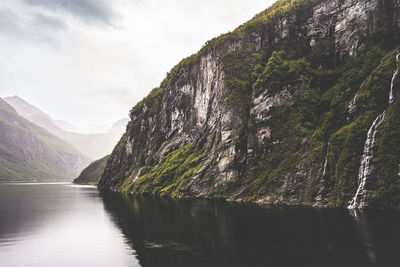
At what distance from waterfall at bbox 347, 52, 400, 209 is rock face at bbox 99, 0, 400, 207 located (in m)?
1.26

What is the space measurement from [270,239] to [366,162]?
27792 millimetres

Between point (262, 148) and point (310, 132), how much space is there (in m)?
12.8

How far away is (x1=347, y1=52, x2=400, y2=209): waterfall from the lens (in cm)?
4567

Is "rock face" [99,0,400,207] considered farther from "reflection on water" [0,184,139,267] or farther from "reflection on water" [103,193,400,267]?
"reflection on water" [0,184,139,267]

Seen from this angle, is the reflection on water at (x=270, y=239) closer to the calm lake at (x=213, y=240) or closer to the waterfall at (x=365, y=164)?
the calm lake at (x=213, y=240)

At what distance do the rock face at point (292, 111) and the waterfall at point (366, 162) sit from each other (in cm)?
126

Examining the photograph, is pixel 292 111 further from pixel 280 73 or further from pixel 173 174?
pixel 173 174

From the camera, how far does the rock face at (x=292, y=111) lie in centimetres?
5284

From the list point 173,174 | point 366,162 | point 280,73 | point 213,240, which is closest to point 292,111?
point 280,73

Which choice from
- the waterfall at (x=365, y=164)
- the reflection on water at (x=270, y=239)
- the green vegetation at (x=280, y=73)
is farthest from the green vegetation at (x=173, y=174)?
the waterfall at (x=365, y=164)

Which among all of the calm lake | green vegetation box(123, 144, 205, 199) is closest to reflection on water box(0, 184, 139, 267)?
the calm lake

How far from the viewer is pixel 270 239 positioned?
29.3m

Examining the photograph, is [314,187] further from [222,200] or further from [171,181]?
[171,181]

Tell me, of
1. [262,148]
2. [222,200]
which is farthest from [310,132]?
[222,200]
